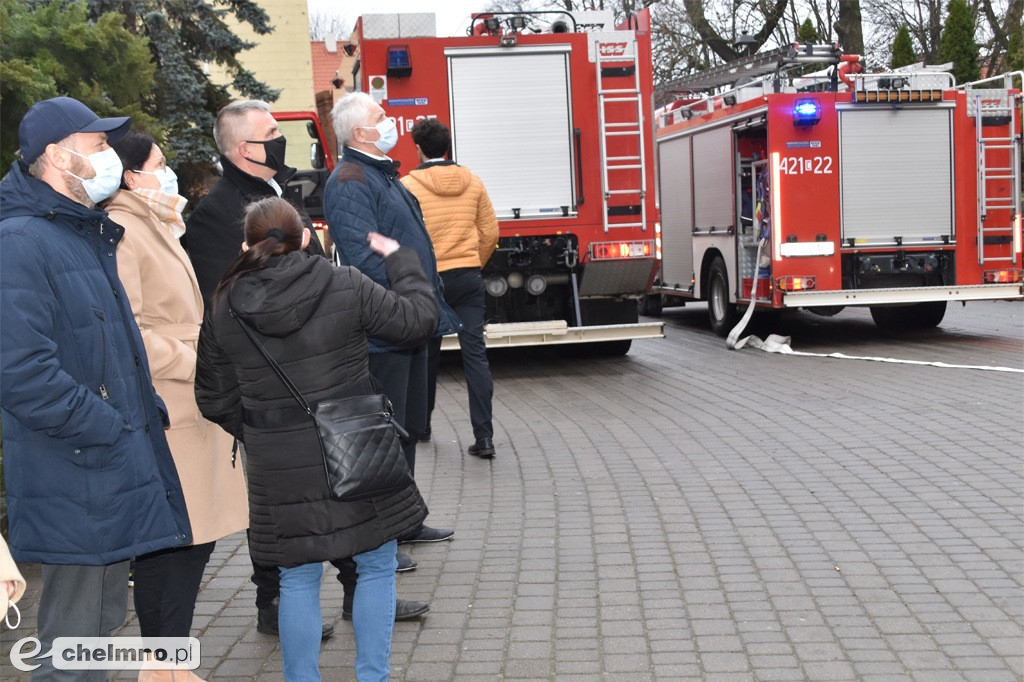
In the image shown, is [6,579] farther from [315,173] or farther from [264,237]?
[315,173]

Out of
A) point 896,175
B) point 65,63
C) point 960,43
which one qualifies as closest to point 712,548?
point 65,63

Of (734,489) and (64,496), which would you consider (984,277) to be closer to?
(734,489)

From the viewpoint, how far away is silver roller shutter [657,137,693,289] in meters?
16.7

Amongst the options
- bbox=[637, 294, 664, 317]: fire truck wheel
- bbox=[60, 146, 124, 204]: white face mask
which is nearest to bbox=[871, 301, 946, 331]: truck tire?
bbox=[637, 294, 664, 317]: fire truck wheel

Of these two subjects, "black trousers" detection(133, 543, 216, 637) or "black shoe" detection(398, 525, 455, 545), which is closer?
"black trousers" detection(133, 543, 216, 637)

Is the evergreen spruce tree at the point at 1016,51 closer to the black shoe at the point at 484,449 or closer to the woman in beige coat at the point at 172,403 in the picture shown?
the black shoe at the point at 484,449

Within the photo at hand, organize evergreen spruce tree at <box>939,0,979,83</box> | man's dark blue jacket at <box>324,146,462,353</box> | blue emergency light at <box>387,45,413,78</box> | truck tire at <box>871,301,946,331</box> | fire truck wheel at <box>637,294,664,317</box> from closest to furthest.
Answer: man's dark blue jacket at <box>324,146,462,353</box>
blue emergency light at <box>387,45,413,78</box>
truck tire at <box>871,301,946,331</box>
fire truck wheel at <box>637,294,664,317</box>
evergreen spruce tree at <box>939,0,979,83</box>

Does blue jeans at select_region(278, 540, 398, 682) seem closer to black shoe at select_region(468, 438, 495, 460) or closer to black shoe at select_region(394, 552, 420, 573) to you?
black shoe at select_region(394, 552, 420, 573)

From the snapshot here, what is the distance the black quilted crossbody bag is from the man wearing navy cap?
41 cm

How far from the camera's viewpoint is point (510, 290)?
40.5 feet

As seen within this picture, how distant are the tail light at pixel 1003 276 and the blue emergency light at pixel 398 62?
6.93 m

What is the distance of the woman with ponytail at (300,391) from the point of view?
142 inches

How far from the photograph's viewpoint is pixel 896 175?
46.0ft

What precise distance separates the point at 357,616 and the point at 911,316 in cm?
1311
